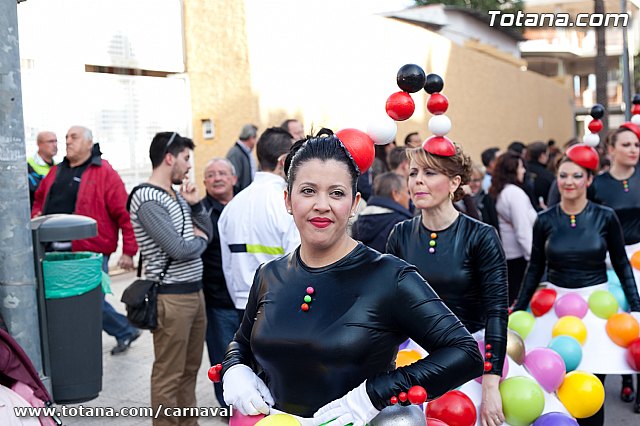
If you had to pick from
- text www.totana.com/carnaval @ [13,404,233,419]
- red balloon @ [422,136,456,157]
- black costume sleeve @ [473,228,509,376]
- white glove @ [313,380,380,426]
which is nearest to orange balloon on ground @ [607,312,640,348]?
black costume sleeve @ [473,228,509,376]

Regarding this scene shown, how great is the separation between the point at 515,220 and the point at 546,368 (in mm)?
3384

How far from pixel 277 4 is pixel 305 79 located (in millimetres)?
1482

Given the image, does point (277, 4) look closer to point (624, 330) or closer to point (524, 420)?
point (624, 330)

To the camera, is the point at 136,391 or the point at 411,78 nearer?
the point at 411,78

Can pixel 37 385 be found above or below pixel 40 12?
below

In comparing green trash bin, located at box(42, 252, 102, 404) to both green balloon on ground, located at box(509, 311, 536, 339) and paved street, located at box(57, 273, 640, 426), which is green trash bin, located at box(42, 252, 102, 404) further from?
green balloon on ground, located at box(509, 311, 536, 339)

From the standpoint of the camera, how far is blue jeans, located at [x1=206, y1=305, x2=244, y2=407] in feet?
17.2

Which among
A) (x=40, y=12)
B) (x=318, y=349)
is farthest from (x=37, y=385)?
(x=40, y=12)

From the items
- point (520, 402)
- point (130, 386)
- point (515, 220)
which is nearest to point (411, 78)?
point (520, 402)

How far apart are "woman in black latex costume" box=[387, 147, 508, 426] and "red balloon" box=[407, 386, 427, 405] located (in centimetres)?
124

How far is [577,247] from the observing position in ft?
16.2

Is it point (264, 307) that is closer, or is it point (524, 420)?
point (264, 307)

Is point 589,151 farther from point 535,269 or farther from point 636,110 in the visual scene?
point 636,110

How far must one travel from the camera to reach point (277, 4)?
40.4ft
